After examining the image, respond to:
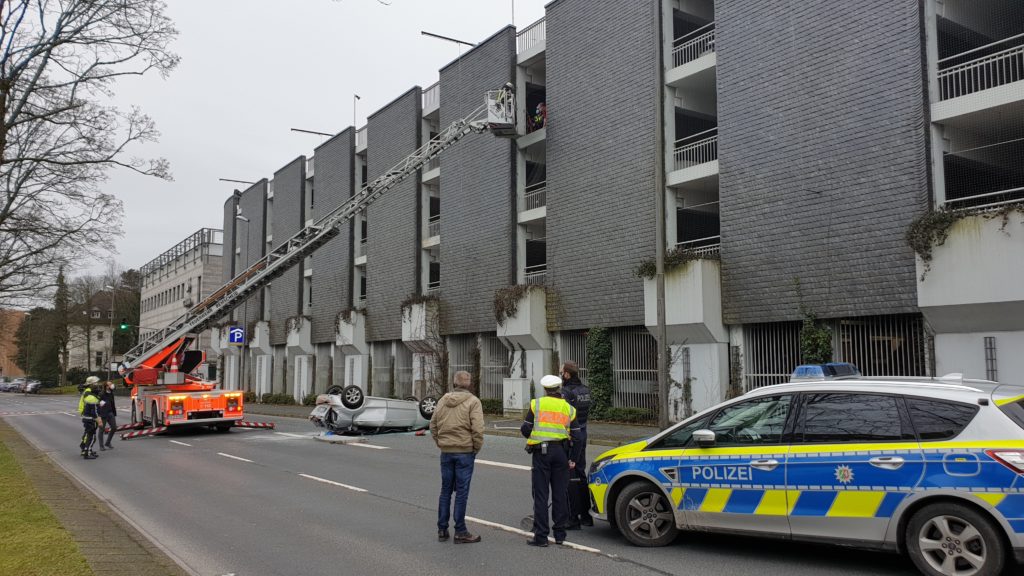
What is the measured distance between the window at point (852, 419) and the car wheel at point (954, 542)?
59 cm

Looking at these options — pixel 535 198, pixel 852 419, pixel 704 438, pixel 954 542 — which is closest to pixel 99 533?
pixel 704 438

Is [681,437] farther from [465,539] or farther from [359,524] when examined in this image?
[359,524]

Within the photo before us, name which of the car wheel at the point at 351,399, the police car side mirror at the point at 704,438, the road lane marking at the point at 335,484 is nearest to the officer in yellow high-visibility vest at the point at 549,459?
the police car side mirror at the point at 704,438

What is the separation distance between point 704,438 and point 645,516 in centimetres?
107

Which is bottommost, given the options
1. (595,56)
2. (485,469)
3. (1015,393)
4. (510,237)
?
(485,469)

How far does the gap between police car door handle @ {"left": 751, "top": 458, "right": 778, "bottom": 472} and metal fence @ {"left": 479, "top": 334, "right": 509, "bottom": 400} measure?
2281cm

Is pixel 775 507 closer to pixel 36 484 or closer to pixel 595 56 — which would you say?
pixel 36 484

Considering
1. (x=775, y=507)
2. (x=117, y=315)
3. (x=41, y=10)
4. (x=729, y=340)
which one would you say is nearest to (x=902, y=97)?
(x=729, y=340)

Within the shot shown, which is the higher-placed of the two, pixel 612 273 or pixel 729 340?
pixel 612 273

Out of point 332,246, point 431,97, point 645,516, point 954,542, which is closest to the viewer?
point 954,542

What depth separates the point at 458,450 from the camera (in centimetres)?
780

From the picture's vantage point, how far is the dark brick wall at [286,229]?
46.9m

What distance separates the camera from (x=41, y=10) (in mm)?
13898

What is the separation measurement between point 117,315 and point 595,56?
90.6 m
